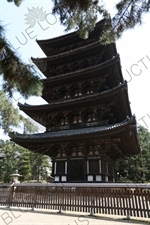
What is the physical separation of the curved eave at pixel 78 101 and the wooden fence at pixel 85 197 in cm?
526

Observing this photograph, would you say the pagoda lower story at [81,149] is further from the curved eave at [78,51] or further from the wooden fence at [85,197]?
the curved eave at [78,51]

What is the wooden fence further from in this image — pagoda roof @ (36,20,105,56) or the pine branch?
A: pagoda roof @ (36,20,105,56)

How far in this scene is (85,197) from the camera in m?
7.50

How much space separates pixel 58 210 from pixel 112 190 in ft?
8.50

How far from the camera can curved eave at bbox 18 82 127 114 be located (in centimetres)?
1062

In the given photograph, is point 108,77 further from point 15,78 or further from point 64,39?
point 15,78

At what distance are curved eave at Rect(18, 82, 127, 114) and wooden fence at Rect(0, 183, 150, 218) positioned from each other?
5257 mm

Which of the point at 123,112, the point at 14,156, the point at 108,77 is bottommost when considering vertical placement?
the point at 14,156

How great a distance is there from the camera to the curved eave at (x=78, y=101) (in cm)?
1062

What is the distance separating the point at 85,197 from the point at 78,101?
20.0 feet

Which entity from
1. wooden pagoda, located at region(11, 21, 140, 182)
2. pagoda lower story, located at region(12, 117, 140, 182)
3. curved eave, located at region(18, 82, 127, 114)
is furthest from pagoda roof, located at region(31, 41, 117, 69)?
pagoda lower story, located at region(12, 117, 140, 182)

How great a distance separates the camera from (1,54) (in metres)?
3.21

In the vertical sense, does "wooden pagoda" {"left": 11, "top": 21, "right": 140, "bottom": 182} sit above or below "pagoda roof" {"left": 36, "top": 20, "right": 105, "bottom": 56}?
below

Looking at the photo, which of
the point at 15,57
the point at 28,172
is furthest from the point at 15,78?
the point at 28,172
